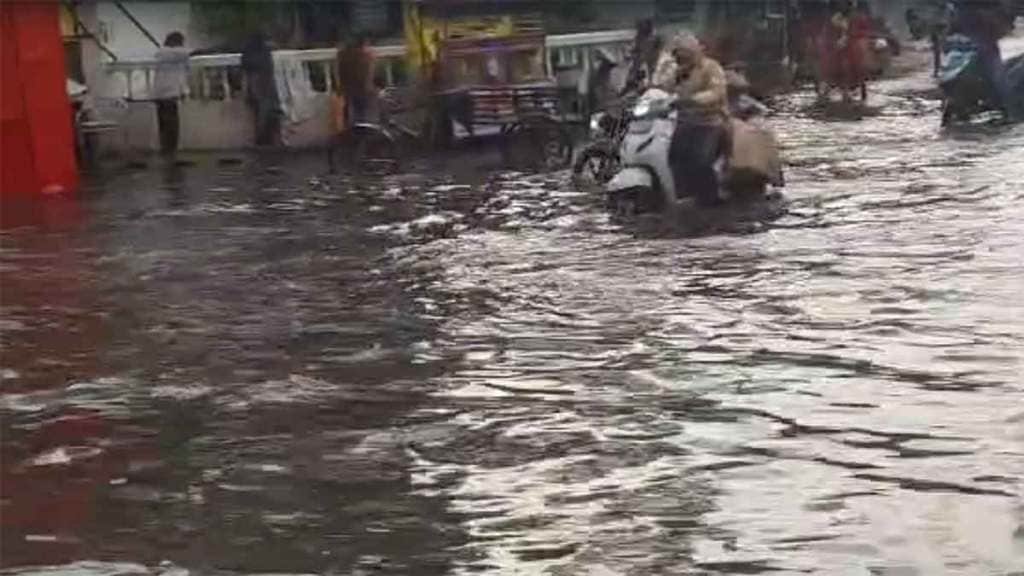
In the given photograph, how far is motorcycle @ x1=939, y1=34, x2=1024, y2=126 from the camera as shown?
21047 millimetres

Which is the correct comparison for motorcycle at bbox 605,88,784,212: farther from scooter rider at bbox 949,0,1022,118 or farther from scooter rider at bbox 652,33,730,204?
scooter rider at bbox 949,0,1022,118

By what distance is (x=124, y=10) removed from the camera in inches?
1006

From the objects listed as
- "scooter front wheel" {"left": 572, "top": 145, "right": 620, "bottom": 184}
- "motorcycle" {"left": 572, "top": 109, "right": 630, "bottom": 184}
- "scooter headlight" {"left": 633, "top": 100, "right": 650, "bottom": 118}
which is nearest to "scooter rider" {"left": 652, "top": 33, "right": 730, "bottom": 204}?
"scooter headlight" {"left": 633, "top": 100, "right": 650, "bottom": 118}

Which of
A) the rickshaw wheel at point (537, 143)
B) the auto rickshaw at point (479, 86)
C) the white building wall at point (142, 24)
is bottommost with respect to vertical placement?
the rickshaw wheel at point (537, 143)

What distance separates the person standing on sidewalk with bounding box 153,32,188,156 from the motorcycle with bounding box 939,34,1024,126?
9.03m

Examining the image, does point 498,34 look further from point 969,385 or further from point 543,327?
point 969,385

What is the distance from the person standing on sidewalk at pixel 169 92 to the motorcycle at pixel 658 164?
9474 millimetres

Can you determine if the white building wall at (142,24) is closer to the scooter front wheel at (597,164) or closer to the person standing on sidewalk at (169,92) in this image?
the person standing on sidewalk at (169,92)

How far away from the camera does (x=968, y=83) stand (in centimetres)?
2116

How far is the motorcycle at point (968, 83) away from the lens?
69.1ft

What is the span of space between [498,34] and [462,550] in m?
17.1

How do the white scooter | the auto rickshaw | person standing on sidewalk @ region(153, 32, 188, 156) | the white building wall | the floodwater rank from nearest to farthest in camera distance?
1. the floodwater
2. the white scooter
3. the auto rickshaw
4. person standing on sidewalk @ region(153, 32, 188, 156)
5. the white building wall

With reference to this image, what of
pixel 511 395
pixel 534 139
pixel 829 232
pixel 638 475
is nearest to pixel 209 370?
pixel 511 395

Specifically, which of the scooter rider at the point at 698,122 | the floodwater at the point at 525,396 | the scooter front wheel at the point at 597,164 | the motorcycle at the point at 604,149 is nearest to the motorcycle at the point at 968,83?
the motorcycle at the point at 604,149
